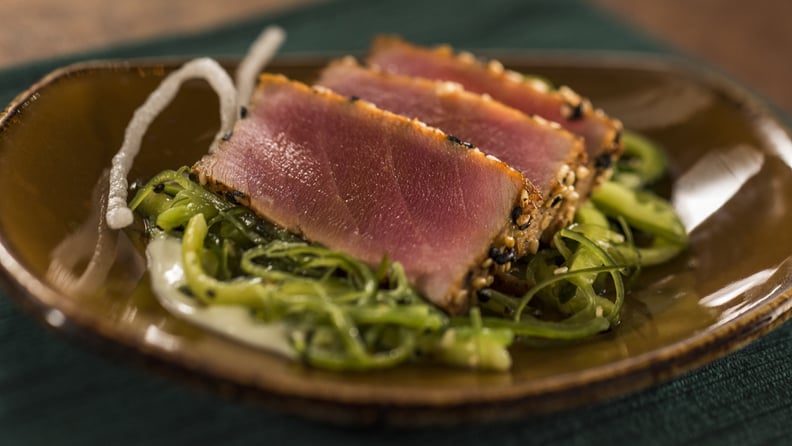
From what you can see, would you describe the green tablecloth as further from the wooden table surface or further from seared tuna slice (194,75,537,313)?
the wooden table surface

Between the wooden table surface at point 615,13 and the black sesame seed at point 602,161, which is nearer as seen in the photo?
the black sesame seed at point 602,161

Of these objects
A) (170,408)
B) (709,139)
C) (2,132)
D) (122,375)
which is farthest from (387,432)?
(709,139)

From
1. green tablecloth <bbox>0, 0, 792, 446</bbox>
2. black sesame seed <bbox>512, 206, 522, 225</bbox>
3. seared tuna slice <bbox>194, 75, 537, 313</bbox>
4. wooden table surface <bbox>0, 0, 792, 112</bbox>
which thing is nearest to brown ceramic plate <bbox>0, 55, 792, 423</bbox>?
green tablecloth <bbox>0, 0, 792, 446</bbox>

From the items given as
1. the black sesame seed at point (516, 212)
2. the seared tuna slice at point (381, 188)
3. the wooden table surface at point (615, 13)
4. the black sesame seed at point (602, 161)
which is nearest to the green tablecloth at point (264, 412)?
the seared tuna slice at point (381, 188)

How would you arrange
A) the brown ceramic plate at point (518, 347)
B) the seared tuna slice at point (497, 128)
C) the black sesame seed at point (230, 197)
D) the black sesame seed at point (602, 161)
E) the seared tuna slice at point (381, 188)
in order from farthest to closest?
the black sesame seed at point (602, 161) → the seared tuna slice at point (497, 128) → the black sesame seed at point (230, 197) → the seared tuna slice at point (381, 188) → the brown ceramic plate at point (518, 347)

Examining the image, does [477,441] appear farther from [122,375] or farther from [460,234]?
[122,375]

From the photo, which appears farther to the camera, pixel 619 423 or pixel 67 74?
pixel 67 74

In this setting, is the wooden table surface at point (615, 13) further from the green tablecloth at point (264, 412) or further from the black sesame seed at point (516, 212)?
the black sesame seed at point (516, 212)
